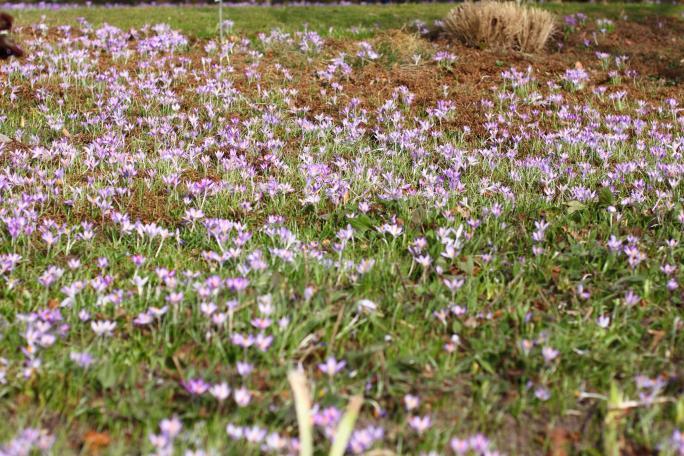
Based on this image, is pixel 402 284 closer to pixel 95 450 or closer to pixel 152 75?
pixel 95 450

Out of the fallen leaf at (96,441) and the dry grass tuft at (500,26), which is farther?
the dry grass tuft at (500,26)

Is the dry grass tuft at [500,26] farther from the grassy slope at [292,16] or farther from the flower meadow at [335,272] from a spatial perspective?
the flower meadow at [335,272]

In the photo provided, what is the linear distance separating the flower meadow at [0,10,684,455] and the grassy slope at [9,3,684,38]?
388cm

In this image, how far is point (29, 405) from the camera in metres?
2.69

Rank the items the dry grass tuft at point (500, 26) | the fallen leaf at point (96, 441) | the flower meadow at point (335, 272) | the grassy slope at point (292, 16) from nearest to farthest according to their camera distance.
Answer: the fallen leaf at point (96, 441) → the flower meadow at point (335, 272) → the dry grass tuft at point (500, 26) → the grassy slope at point (292, 16)

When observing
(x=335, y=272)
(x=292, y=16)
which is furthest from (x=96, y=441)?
(x=292, y=16)

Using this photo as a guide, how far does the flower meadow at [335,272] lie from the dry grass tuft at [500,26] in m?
2.13

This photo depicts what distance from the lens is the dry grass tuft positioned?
8820 mm

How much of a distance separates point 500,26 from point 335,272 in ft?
20.7

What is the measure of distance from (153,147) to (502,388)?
13.0 feet

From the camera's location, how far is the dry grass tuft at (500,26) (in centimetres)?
882

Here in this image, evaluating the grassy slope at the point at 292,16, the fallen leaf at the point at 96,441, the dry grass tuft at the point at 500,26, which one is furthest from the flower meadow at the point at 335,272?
the grassy slope at the point at 292,16

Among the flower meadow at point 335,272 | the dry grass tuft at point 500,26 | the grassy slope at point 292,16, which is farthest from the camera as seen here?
the grassy slope at point 292,16

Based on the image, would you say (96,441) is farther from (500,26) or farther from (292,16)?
(292,16)
